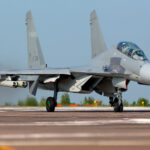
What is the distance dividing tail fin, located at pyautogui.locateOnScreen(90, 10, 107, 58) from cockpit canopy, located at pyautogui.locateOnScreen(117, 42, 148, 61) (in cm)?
355

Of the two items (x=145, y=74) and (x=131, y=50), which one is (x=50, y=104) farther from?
(x=145, y=74)

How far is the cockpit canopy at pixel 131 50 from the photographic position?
21.5 m

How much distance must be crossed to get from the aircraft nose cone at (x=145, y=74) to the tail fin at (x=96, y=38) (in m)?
4.89

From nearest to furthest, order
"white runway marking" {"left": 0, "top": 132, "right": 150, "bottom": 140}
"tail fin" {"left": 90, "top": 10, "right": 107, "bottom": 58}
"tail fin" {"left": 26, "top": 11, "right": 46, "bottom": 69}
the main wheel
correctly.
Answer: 1. "white runway marking" {"left": 0, "top": 132, "right": 150, "bottom": 140}
2. the main wheel
3. "tail fin" {"left": 90, "top": 10, "right": 107, "bottom": 58}
4. "tail fin" {"left": 26, "top": 11, "right": 46, "bottom": 69}

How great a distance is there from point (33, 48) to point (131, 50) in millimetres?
9258

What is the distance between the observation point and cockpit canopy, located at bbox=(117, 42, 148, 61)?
21.5 m

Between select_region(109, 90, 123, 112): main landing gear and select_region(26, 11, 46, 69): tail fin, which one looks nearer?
select_region(109, 90, 123, 112): main landing gear

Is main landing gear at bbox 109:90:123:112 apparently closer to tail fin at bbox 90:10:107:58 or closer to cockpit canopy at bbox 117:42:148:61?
cockpit canopy at bbox 117:42:148:61

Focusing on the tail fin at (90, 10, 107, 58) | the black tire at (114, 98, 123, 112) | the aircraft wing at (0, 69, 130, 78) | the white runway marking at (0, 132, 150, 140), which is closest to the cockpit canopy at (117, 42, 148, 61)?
the aircraft wing at (0, 69, 130, 78)

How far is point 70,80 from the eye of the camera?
2367 cm

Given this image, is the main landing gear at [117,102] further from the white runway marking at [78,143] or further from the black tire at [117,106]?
the white runway marking at [78,143]

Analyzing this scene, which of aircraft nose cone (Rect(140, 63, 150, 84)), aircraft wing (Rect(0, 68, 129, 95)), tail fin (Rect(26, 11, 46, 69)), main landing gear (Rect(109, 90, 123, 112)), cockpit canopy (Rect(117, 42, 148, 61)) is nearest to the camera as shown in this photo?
aircraft nose cone (Rect(140, 63, 150, 84))

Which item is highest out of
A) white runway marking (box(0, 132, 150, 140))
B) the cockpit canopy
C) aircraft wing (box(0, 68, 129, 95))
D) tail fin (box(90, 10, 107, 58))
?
tail fin (box(90, 10, 107, 58))
